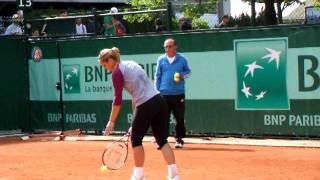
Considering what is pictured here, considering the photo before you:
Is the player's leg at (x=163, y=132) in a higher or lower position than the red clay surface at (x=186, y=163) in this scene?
higher

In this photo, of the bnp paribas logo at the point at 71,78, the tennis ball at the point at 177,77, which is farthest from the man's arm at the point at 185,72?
the bnp paribas logo at the point at 71,78

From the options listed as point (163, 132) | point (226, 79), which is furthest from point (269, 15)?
point (163, 132)

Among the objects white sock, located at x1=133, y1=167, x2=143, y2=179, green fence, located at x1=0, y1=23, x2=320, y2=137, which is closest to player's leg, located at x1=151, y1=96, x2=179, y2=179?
white sock, located at x1=133, y1=167, x2=143, y2=179

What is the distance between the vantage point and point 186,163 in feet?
35.9

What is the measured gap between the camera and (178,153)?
1226cm

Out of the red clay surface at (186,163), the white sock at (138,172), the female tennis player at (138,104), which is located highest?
the female tennis player at (138,104)

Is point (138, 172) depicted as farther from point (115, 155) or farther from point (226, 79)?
point (226, 79)

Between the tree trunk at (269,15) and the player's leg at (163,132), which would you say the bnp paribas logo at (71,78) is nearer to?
the tree trunk at (269,15)

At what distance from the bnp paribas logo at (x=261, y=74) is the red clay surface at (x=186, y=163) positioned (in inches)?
38.9

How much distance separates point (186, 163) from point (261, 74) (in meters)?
3.20

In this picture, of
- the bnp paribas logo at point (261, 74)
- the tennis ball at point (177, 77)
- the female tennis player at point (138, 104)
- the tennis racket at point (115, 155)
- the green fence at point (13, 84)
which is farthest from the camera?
the green fence at point (13, 84)

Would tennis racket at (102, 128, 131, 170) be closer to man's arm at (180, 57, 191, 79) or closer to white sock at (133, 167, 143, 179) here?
white sock at (133, 167, 143, 179)

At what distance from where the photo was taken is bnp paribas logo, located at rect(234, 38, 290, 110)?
43.1 feet

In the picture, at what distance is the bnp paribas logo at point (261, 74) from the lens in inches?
517
